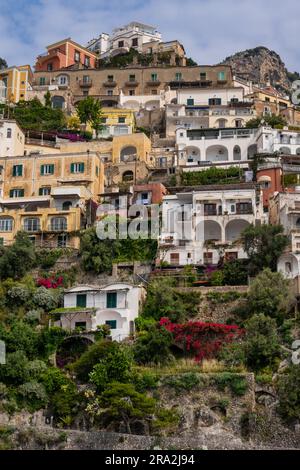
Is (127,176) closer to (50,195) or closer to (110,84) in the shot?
(50,195)

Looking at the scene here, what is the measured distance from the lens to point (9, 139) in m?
71.9

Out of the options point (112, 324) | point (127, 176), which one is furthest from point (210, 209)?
point (112, 324)

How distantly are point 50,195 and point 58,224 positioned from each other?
11.1 feet

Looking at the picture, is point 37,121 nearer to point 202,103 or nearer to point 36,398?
point 202,103

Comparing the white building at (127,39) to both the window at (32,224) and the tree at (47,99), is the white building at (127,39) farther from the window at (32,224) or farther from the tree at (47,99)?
the window at (32,224)

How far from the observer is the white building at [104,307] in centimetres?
4866

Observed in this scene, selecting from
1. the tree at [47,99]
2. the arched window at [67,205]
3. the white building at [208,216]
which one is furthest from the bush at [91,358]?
the tree at [47,99]

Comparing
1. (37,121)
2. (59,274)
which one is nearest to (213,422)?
(59,274)

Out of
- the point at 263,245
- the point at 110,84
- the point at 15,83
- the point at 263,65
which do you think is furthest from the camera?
the point at 263,65

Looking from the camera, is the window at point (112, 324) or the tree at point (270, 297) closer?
the tree at point (270, 297)

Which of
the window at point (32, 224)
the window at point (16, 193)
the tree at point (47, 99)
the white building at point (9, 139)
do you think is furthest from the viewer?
the tree at point (47, 99)

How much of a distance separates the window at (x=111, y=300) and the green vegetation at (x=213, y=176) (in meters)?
19.5

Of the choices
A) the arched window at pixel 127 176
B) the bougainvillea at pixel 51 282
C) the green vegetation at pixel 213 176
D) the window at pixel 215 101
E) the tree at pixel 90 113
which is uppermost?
the window at pixel 215 101

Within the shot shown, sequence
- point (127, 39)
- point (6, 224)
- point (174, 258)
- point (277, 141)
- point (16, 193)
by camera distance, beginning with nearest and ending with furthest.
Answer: point (174, 258), point (6, 224), point (16, 193), point (277, 141), point (127, 39)
